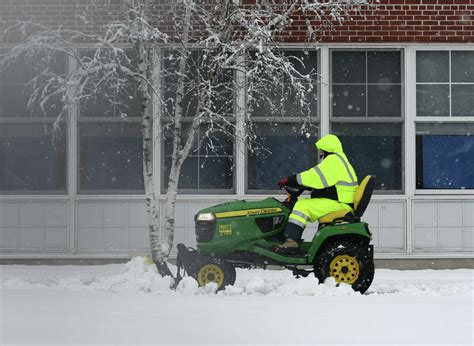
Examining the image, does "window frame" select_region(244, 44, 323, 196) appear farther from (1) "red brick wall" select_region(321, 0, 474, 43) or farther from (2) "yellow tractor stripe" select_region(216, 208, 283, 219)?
(2) "yellow tractor stripe" select_region(216, 208, 283, 219)

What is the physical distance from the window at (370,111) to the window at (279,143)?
1.39ft

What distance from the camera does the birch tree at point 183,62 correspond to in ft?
43.4

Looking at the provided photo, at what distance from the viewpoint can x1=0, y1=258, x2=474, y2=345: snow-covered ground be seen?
8.74m

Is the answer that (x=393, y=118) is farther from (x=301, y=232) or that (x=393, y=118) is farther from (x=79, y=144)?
(x=79, y=144)

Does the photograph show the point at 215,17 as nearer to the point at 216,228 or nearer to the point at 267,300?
the point at 216,228

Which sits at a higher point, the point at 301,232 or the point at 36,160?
the point at 36,160

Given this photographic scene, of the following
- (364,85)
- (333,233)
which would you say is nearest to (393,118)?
(364,85)

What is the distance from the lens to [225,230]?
12148mm

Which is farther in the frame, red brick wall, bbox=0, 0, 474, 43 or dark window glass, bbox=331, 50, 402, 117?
dark window glass, bbox=331, 50, 402, 117

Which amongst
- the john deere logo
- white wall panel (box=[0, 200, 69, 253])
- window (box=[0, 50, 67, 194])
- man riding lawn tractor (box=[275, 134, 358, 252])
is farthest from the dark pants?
window (box=[0, 50, 67, 194])

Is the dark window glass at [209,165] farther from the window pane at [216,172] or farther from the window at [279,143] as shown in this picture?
the window at [279,143]

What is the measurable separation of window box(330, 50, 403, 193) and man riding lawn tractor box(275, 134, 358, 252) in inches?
142

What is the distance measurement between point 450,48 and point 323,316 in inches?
279

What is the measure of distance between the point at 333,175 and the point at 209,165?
13.2 ft
